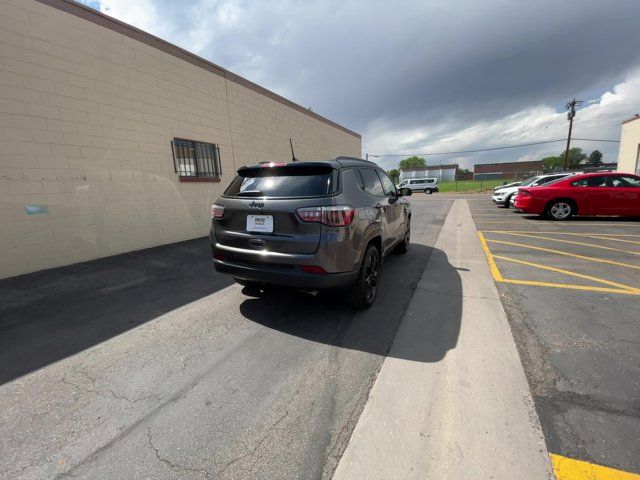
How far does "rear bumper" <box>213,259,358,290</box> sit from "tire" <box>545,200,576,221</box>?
417 inches

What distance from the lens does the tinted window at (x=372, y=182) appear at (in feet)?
13.2

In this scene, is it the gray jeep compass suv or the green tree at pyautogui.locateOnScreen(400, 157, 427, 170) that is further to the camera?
the green tree at pyautogui.locateOnScreen(400, 157, 427, 170)

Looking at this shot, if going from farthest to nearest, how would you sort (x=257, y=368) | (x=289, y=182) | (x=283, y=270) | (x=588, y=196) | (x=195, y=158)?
(x=588, y=196) < (x=195, y=158) < (x=289, y=182) < (x=283, y=270) < (x=257, y=368)

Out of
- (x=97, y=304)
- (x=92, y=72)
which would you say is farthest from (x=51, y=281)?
(x=92, y=72)

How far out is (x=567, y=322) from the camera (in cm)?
332

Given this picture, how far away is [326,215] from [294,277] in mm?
687

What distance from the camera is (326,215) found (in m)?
2.97

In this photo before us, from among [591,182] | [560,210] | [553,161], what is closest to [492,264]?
[560,210]

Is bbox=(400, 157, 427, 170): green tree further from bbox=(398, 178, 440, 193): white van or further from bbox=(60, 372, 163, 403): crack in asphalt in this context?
bbox=(60, 372, 163, 403): crack in asphalt

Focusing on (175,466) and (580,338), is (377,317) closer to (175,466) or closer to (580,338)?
(580,338)

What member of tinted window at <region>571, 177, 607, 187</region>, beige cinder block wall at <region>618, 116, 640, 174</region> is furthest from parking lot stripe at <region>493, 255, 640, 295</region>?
beige cinder block wall at <region>618, 116, 640, 174</region>

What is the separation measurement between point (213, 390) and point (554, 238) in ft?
27.9

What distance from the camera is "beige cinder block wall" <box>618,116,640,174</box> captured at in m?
19.9

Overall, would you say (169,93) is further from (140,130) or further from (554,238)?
(554,238)
